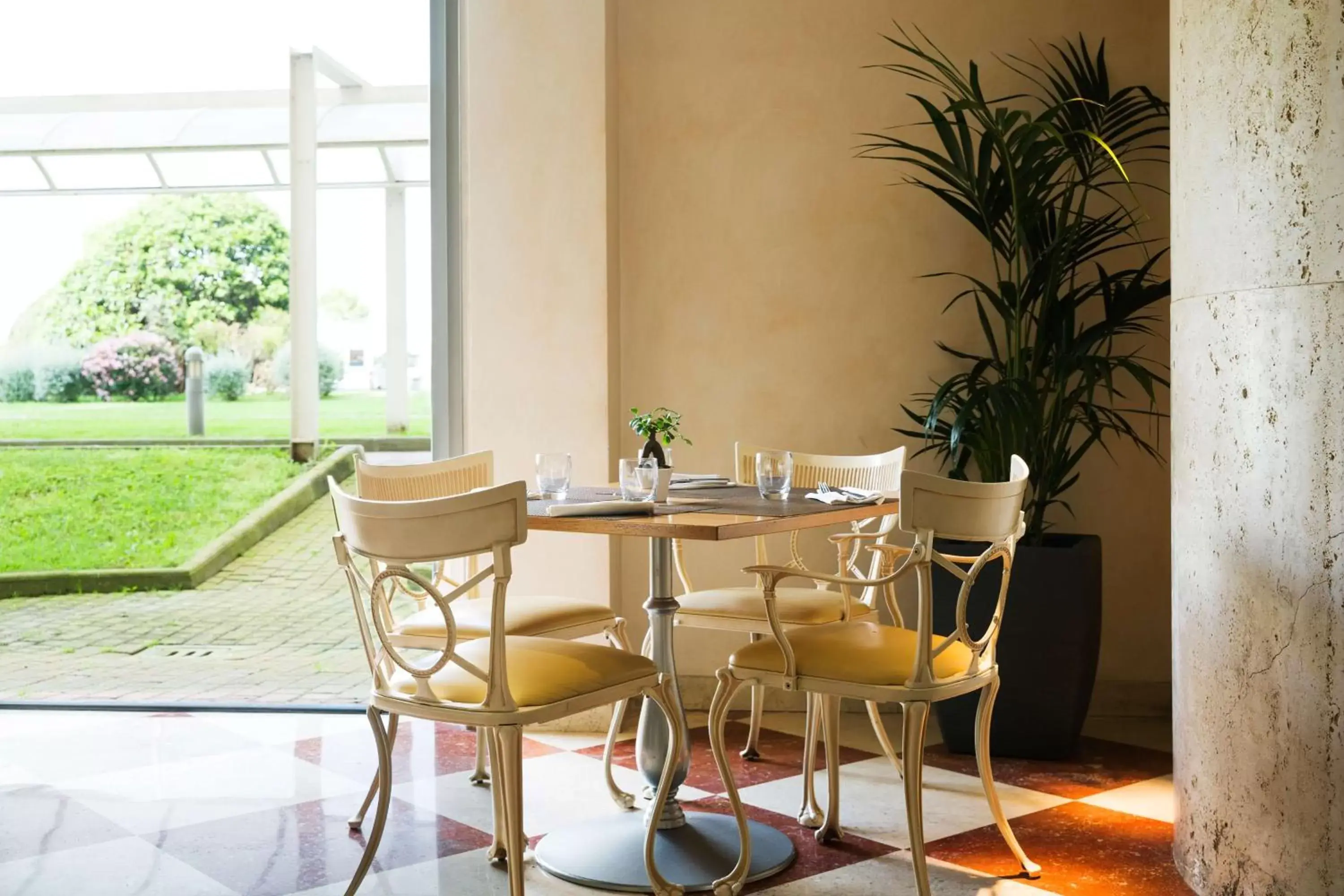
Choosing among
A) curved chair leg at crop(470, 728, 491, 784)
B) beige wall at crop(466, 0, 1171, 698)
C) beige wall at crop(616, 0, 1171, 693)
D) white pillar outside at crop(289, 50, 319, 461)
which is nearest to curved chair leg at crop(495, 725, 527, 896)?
curved chair leg at crop(470, 728, 491, 784)

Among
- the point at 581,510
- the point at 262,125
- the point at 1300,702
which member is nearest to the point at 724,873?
the point at 581,510

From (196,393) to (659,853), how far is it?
2670 mm

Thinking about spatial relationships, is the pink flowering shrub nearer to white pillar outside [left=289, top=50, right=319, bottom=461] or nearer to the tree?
the tree

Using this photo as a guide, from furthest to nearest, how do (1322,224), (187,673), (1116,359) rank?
(187,673) → (1116,359) → (1322,224)

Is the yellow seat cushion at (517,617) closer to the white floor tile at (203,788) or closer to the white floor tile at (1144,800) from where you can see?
the white floor tile at (203,788)

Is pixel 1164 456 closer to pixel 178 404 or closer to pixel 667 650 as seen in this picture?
pixel 667 650

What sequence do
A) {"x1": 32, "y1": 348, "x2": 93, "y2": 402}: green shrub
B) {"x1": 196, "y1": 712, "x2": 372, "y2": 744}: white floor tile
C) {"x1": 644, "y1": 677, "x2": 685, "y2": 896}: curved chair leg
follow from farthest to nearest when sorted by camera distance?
{"x1": 32, "y1": 348, "x2": 93, "y2": 402}: green shrub, {"x1": 196, "y1": 712, "x2": 372, "y2": 744}: white floor tile, {"x1": 644, "y1": 677, "x2": 685, "y2": 896}: curved chair leg

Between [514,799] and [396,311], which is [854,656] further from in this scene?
[396,311]

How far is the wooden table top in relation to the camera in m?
2.67

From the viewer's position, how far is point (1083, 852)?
3232mm

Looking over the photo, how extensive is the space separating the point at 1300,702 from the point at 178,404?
12.6 feet

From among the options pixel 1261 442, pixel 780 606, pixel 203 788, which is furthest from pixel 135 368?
pixel 1261 442

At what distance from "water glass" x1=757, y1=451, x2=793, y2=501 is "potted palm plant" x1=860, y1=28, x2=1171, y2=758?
107 cm

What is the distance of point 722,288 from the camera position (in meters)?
4.78
